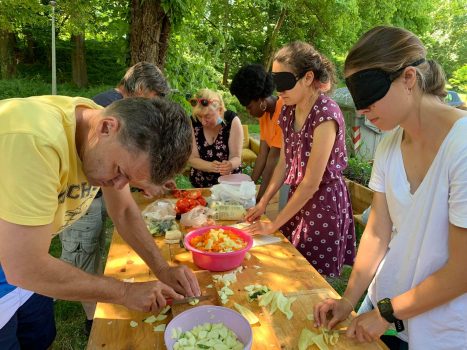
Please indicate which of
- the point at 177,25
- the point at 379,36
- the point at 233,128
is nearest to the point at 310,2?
the point at 177,25

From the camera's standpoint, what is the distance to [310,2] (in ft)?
40.2

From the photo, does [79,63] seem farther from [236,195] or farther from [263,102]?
[236,195]

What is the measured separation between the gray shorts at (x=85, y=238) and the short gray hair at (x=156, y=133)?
1.77 meters

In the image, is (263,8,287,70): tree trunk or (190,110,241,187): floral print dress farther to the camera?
(263,8,287,70): tree trunk

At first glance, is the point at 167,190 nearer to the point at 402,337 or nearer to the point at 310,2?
the point at 402,337

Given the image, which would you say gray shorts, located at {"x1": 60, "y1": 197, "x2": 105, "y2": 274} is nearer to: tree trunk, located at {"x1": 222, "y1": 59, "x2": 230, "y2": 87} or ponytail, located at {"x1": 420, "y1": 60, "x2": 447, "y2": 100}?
ponytail, located at {"x1": 420, "y1": 60, "x2": 447, "y2": 100}

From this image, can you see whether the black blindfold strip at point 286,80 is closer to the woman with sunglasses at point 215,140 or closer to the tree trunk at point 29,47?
the woman with sunglasses at point 215,140

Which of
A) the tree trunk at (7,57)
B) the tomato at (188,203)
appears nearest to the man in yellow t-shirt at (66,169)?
the tomato at (188,203)

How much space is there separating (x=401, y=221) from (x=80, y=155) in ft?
4.52

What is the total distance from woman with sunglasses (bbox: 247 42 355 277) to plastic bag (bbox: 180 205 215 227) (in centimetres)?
29

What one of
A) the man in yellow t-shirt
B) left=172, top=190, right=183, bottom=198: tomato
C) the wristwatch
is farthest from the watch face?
left=172, top=190, right=183, bottom=198: tomato

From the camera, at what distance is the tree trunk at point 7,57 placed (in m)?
16.6

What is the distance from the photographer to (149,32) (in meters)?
5.05

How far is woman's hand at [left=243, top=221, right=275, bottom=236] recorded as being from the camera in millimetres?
2479
